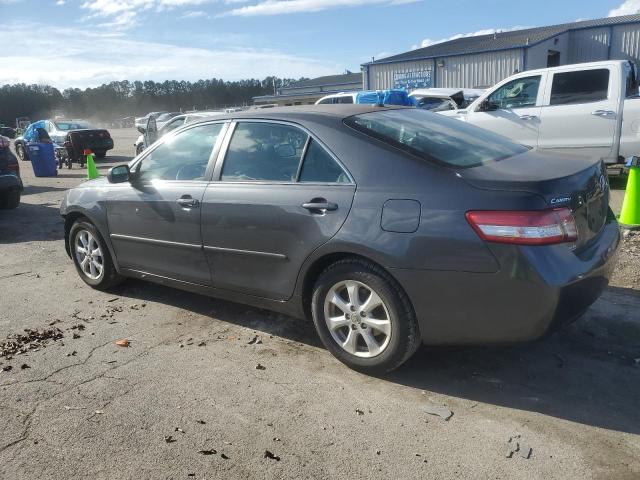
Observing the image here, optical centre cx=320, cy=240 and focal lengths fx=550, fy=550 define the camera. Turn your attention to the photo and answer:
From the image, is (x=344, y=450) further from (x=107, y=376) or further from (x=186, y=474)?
(x=107, y=376)

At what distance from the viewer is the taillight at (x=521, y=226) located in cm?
275

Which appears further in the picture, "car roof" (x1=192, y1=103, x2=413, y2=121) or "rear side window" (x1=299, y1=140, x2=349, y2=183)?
"car roof" (x1=192, y1=103, x2=413, y2=121)

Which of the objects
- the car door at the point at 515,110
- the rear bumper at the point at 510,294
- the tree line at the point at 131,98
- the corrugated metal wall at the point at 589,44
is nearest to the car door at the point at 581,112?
the car door at the point at 515,110

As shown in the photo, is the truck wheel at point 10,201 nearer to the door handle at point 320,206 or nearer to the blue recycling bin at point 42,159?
the blue recycling bin at point 42,159

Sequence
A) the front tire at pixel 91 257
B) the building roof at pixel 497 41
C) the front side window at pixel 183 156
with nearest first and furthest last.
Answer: the front side window at pixel 183 156 < the front tire at pixel 91 257 < the building roof at pixel 497 41

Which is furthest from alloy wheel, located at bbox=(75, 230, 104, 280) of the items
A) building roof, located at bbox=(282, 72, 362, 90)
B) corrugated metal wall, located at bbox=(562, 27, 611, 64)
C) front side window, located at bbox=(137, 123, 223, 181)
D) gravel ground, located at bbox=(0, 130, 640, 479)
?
building roof, located at bbox=(282, 72, 362, 90)

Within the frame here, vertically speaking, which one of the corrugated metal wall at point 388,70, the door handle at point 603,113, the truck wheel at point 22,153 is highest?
the corrugated metal wall at point 388,70

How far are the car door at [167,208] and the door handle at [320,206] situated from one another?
3.34 ft

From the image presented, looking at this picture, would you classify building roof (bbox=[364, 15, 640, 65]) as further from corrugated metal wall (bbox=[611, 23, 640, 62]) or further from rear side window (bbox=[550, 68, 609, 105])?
rear side window (bbox=[550, 68, 609, 105])

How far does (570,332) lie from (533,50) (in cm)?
2607

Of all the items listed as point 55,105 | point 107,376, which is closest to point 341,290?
point 107,376

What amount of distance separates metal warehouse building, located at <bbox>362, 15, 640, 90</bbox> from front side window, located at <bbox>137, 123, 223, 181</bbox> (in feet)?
82.4

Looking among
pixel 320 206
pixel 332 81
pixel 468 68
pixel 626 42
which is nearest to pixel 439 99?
pixel 468 68

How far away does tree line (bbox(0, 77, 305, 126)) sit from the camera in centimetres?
9456
